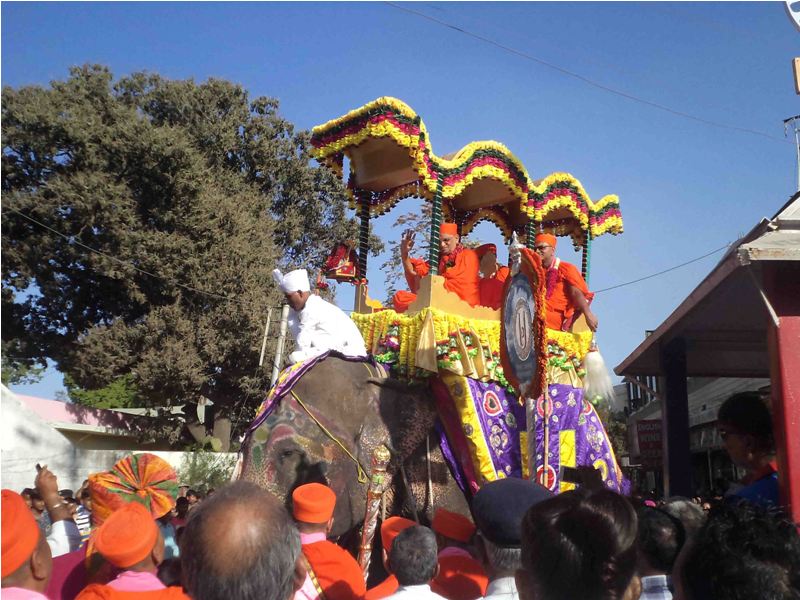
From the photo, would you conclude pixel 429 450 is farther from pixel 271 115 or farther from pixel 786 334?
pixel 271 115

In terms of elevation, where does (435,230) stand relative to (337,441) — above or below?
above

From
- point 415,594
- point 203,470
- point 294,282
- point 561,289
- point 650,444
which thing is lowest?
point 415,594

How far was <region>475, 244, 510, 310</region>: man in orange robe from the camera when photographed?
7.82m

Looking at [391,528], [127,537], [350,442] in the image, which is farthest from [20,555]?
[350,442]

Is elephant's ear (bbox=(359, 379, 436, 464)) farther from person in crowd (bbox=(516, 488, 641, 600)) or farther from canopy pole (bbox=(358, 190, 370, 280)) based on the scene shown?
person in crowd (bbox=(516, 488, 641, 600))

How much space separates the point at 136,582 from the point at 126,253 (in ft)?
64.5

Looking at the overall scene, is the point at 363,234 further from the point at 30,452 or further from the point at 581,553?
the point at 30,452

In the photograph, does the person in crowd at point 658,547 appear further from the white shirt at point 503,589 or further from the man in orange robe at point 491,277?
the man in orange robe at point 491,277

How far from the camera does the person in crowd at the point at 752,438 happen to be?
166 inches

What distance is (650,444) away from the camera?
39.6 ft

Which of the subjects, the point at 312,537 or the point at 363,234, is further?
the point at 363,234

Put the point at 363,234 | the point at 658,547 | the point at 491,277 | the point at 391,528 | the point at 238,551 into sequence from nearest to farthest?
1. the point at 238,551
2. the point at 658,547
3. the point at 391,528
4. the point at 491,277
5. the point at 363,234

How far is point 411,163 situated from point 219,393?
1684 cm

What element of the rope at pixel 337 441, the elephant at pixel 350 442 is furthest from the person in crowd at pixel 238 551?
the rope at pixel 337 441
